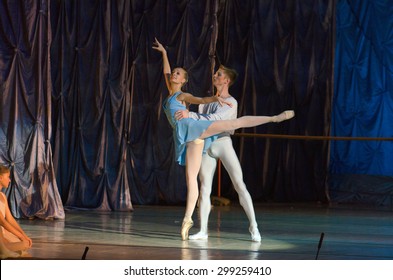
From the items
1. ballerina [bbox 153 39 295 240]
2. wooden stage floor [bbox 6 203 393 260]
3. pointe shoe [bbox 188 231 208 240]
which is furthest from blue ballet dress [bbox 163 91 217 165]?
wooden stage floor [bbox 6 203 393 260]

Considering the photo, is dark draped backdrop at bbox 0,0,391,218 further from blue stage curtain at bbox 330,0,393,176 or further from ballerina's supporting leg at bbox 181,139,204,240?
ballerina's supporting leg at bbox 181,139,204,240

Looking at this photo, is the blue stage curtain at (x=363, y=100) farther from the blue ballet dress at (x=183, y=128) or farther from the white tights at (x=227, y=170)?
the blue ballet dress at (x=183, y=128)

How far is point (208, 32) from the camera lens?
11234 millimetres

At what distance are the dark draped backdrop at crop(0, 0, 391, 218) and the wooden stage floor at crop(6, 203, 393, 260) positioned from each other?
608 millimetres

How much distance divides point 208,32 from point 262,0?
174 cm

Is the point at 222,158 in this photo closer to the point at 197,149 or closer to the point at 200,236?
the point at 197,149

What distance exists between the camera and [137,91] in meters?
11.2

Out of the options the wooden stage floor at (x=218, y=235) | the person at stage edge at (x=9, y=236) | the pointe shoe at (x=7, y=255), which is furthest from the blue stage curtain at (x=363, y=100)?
the pointe shoe at (x=7, y=255)

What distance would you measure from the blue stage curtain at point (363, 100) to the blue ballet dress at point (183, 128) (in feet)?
20.0

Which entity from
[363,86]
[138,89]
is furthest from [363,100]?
[138,89]

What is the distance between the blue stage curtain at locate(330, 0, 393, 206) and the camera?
41.5 ft
